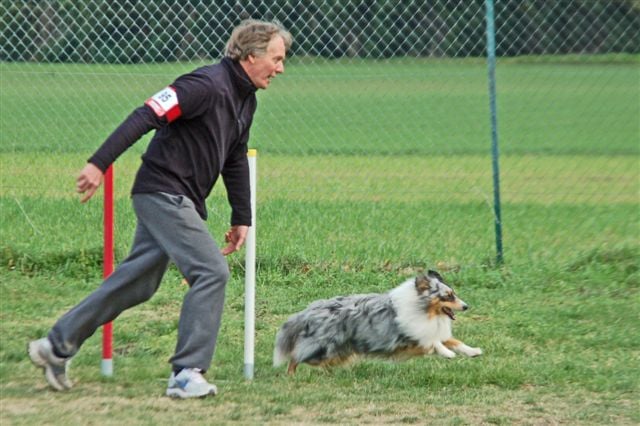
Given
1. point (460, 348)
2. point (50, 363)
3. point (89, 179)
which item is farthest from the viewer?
point (460, 348)

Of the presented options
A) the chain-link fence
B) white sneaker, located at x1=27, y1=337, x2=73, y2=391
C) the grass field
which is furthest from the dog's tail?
the chain-link fence

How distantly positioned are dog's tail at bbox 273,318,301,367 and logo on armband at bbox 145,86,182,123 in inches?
62.6

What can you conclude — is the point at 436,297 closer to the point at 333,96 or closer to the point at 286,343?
the point at 286,343

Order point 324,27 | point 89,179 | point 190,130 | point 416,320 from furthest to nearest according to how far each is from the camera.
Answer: point 324,27
point 416,320
point 190,130
point 89,179

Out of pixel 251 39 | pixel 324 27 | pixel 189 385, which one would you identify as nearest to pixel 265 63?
pixel 251 39

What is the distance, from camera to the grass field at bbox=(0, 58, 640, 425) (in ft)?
19.7

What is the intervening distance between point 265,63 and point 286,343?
1.65 metres

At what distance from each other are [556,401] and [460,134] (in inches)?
232

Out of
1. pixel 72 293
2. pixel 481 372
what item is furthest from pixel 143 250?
pixel 72 293

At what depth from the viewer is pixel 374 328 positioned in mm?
6605

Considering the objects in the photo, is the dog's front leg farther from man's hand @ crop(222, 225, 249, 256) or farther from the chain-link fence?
the chain-link fence

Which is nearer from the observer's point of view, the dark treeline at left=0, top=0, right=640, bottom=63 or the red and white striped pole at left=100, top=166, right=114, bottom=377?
the red and white striped pole at left=100, top=166, right=114, bottom=377

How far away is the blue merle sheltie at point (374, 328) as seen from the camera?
6.57 meters

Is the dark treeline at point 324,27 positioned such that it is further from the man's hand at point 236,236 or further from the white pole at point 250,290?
the man's hand at point 236,236
